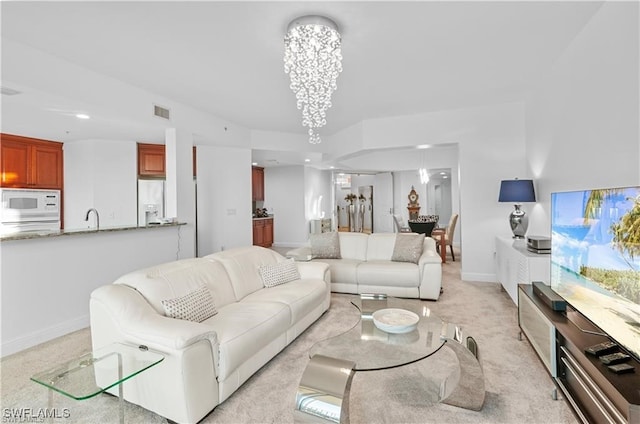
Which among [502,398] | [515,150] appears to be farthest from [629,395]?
[515,150]

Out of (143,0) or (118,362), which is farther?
(143,0)

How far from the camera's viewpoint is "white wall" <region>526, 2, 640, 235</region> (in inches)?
82.4

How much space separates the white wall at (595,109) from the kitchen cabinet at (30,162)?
24.1 feet

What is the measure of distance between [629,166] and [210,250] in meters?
5.45

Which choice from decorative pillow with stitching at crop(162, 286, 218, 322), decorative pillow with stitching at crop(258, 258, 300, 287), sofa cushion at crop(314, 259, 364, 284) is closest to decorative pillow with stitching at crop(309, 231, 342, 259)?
sofa cushion at crop(314, 259, 364, 284)

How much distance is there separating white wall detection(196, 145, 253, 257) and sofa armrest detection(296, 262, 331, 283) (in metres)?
2.45

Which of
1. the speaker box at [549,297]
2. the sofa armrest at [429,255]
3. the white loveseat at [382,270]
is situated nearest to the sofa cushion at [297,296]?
the white loveseat at [382,270]

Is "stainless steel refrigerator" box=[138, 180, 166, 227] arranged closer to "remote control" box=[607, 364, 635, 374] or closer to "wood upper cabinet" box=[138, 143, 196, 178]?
"wood upper cabinet" box=[138, 143, 196, 178]

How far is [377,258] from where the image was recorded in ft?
15.5

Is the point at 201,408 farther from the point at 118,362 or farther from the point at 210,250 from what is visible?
the point at 210,250

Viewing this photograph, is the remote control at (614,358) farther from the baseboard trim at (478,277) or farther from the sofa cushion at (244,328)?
the baseboard trim at (478,277)

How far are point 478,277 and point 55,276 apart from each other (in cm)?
540

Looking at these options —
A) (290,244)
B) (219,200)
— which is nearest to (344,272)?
(219,200)

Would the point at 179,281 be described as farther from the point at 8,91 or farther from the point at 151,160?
the point at 151,160
